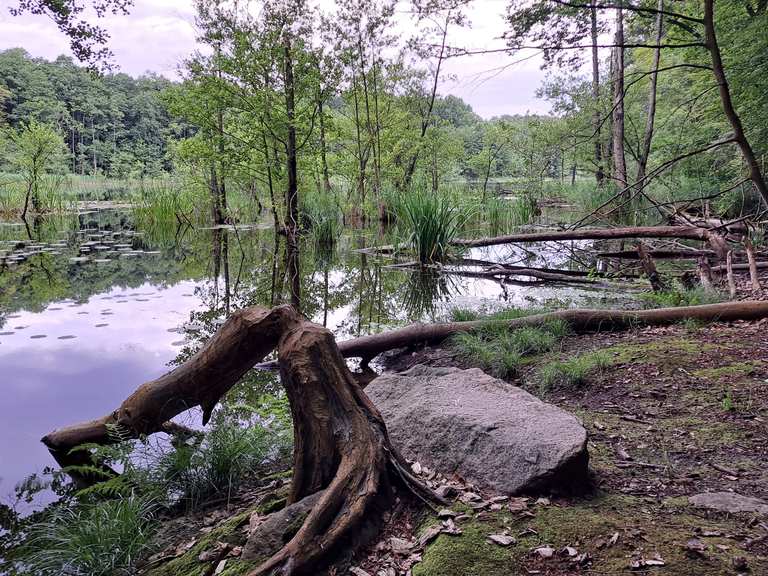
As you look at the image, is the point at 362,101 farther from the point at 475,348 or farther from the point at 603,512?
the point at 603,512

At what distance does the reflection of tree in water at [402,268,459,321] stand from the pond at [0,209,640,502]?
2 centimetres

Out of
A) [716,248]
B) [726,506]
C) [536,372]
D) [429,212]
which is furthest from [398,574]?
[429,212]

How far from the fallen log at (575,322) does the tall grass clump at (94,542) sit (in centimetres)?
239

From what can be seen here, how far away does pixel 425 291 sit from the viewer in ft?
25.1

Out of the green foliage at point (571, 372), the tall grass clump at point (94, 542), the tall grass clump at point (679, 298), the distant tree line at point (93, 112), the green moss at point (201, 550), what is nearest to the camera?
the green moss at point (201, 550)

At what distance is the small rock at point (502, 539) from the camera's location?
67.0 inches

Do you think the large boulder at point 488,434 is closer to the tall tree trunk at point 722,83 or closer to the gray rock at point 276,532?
the gray rock at point 276,532

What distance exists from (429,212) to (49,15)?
5.87 metres

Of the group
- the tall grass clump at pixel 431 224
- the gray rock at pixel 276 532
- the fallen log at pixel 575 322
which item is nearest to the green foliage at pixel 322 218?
the tall grass clump at pixel 431 224

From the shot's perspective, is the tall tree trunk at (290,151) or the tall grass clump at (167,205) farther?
the tall grass clump at (167,205)

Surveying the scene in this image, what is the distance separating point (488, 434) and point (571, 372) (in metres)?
1.68

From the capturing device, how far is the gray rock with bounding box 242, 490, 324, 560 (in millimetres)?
1825

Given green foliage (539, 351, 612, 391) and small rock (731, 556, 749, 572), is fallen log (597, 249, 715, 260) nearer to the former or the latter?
green foliage (539, 351, 612, 391)

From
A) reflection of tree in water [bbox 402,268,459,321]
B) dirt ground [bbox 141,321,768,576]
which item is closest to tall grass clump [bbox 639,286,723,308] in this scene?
dirt ground [bbox 141,321,768,576]
